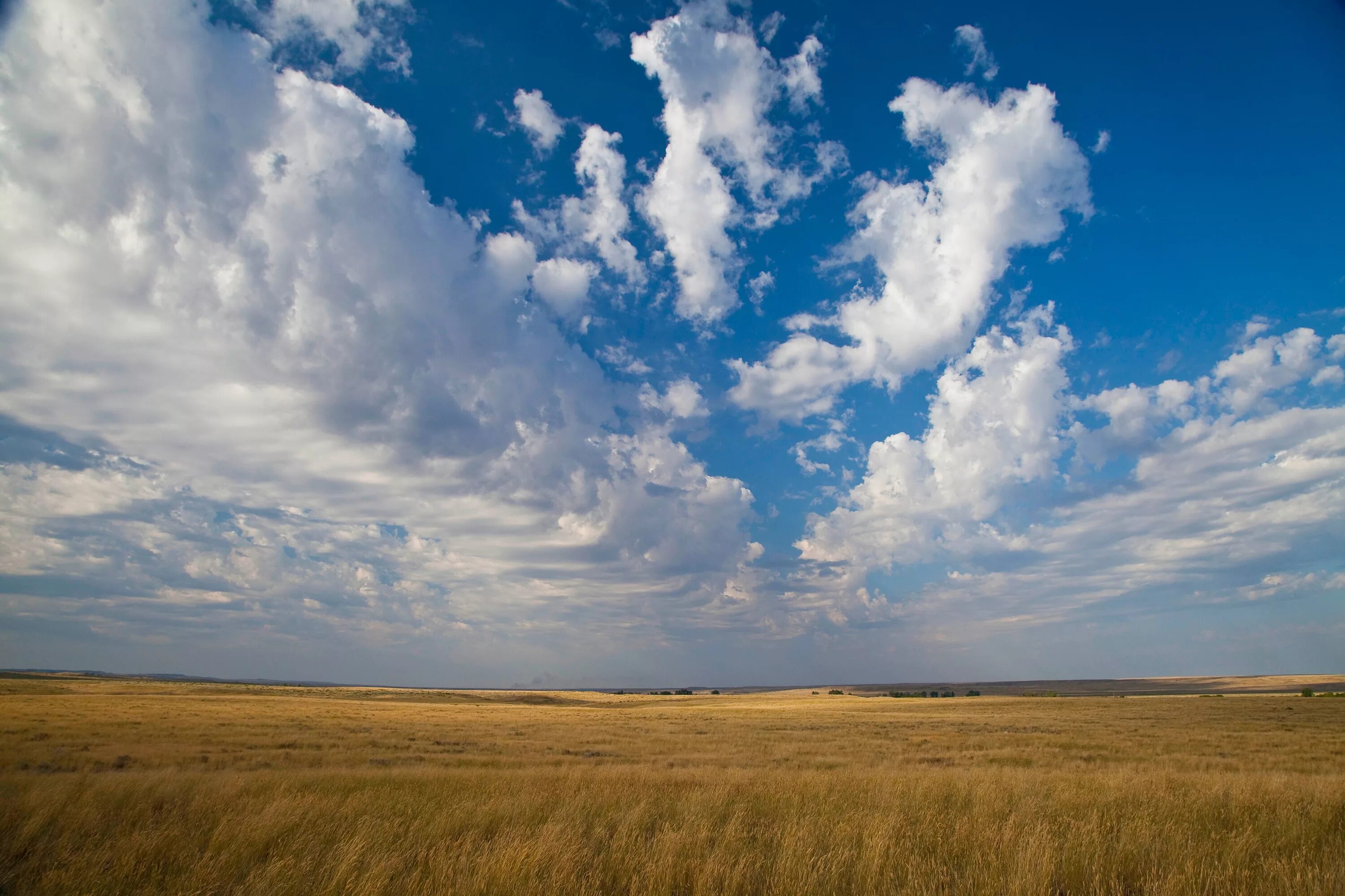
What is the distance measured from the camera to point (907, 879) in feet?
23.2

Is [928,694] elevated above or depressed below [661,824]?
below

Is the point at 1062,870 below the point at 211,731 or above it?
above

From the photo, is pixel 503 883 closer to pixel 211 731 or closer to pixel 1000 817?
pixel 1000 817

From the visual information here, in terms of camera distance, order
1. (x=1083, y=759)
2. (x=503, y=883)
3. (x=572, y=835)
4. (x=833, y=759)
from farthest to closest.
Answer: (x=1083, y=759) → (x=833, y=759) → (x=572, y=835) → (x=503, y=883)

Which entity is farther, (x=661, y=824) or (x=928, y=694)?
(x=928, y=694)

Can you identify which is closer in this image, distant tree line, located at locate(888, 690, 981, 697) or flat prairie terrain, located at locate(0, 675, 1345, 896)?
flat prairie terrain, located at locate(0, 675, 1345, 896)

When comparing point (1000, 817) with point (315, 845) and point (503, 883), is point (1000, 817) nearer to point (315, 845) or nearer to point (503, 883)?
point (503, 883)

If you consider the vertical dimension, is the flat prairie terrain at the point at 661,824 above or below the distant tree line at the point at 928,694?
above

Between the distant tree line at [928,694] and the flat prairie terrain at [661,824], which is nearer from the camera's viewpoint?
the flat prairie terrain at [661,824]

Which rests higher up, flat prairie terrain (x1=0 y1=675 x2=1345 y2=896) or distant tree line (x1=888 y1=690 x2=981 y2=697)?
flat prairie terrain (x1=0 y1=675 x2=1345 y2=896)

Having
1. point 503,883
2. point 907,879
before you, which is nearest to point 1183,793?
point 907,879

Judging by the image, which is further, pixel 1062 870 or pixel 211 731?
pixel 211 731

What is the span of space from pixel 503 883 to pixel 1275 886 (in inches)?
331

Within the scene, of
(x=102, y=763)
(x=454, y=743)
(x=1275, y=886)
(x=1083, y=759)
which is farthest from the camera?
(x=454, y=743)
